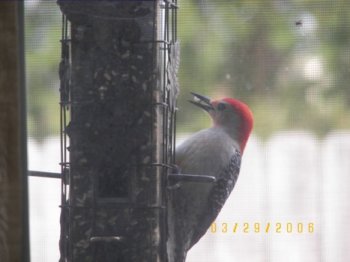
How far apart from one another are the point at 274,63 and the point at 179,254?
3.46 ft

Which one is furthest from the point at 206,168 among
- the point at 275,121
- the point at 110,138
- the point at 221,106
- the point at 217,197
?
the point at 110,138

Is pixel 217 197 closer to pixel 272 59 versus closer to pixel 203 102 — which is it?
pixel 203 102

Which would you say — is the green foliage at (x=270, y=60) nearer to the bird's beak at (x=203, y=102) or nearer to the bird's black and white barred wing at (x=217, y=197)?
the bird's beak at (x=203, y=102)

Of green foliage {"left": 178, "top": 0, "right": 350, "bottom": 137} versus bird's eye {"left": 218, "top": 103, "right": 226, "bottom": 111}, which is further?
green foliage {"left": 178, "top": 0, "right": 350, "bottom": 137}

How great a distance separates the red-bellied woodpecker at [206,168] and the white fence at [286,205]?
0.77ft

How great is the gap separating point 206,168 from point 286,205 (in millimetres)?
628

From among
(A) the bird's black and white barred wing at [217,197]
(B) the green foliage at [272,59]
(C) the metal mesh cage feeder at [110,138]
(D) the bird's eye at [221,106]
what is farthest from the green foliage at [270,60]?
(C) the metal mesh cage feeder at [110,138]

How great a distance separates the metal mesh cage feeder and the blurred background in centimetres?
88

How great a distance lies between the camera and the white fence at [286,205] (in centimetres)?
351

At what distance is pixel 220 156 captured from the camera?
10.2ft

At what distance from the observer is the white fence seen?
3510mm

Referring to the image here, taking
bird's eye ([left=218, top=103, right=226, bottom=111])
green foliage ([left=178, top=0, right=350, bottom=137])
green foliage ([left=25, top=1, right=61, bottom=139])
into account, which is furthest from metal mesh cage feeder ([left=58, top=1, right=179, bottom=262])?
green foliage ([left=178, top=0, right=350, bottom=137])

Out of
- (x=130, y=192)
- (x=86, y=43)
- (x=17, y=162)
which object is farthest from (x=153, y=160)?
(x=17, y=162)
